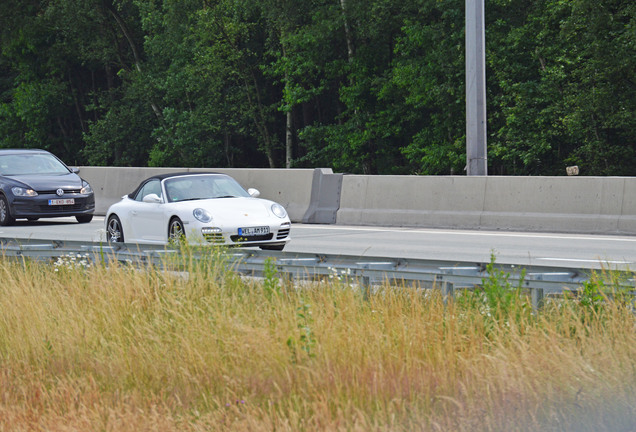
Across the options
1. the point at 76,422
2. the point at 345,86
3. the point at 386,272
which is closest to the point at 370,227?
the point at 386,272

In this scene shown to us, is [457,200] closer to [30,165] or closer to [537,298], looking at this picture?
[30,165]

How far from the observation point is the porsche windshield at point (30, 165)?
69.6 feet

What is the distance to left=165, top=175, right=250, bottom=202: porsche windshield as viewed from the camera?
1409 centimetres

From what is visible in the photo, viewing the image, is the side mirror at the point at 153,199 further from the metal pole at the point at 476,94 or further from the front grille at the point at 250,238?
the metal pole at the point at 476,94

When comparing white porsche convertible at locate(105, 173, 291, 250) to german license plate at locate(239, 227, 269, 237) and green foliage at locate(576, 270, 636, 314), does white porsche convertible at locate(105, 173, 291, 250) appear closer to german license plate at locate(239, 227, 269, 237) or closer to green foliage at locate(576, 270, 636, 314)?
german license plate at locate(239, 227, 269, 237)

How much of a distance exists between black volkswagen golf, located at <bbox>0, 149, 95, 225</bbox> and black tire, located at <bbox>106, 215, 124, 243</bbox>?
554 cm

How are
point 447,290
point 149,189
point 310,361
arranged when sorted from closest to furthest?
point 310,361
point 447,290
point 149,189

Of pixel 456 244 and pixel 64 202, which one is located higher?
pixel 64 202

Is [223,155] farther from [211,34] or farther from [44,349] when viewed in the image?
[44,349]

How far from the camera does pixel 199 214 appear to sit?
1309 cm

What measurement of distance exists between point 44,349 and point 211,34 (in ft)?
115

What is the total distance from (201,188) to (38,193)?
7.42 metres

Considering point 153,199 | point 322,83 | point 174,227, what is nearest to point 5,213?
point 153,199

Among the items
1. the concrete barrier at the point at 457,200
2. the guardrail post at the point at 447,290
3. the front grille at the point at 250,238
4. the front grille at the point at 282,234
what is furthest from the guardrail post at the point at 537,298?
the concrete barrier at the point at 457,200
